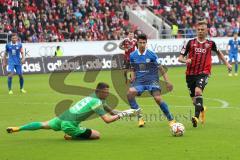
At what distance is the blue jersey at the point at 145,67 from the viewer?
49.0 ft

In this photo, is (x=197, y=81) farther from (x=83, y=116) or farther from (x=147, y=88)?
(x=83, y=116)

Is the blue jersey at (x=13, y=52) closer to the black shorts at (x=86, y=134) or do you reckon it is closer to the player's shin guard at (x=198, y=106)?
the player's shin guard at (x=198, y=106)

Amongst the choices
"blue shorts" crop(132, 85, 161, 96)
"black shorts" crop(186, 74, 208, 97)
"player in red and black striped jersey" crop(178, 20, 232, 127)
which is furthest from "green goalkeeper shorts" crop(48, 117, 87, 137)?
"black shorts" crop(186, 74, 208, 97)

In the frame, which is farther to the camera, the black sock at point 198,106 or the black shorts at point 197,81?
the black shorts at point 197,81

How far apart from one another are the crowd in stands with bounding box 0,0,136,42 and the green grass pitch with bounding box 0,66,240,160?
19.1 meters

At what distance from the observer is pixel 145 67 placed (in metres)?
15.0

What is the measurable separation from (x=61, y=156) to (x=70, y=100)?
11079 mm

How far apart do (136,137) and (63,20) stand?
101 feet

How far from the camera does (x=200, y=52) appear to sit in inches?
603

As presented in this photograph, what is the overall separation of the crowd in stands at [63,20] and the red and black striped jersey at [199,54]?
85.0ft

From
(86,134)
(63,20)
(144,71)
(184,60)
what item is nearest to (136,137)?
(86,134)

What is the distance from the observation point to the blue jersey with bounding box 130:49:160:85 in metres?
14.9

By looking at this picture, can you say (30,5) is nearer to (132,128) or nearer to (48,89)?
(48,89)

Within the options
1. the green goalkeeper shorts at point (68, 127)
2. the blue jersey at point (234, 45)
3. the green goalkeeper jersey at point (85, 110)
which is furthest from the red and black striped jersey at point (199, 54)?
the blue jersey at point (234, 45)
